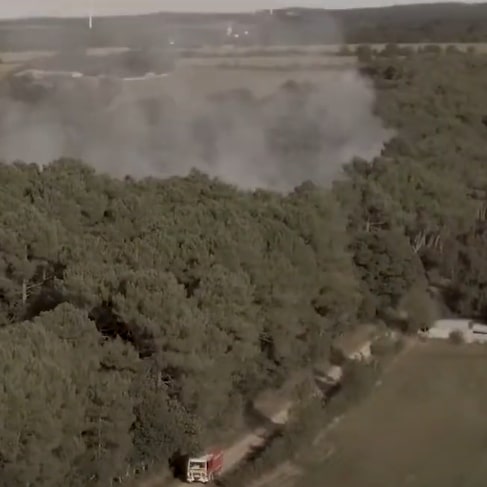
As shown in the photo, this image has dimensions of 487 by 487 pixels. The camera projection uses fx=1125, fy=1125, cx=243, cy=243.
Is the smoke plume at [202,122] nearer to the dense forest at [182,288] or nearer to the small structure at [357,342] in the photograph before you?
the dense forest at [182,288]

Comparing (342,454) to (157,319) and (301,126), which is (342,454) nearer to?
(157,319)

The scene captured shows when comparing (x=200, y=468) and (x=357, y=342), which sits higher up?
(x=200, y=468)

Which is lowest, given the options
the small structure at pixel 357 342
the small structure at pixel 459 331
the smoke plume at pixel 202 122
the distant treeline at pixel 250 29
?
the small structure at pixel 459 331

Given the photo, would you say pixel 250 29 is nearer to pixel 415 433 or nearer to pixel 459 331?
pixel 459 331

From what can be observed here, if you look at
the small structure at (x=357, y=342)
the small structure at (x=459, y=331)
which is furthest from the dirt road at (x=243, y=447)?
the small structure at (x=459, y=331)

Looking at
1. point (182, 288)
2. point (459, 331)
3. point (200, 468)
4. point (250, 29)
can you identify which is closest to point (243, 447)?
point (200, 468)

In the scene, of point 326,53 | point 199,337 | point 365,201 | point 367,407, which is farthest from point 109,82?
point 199,337
